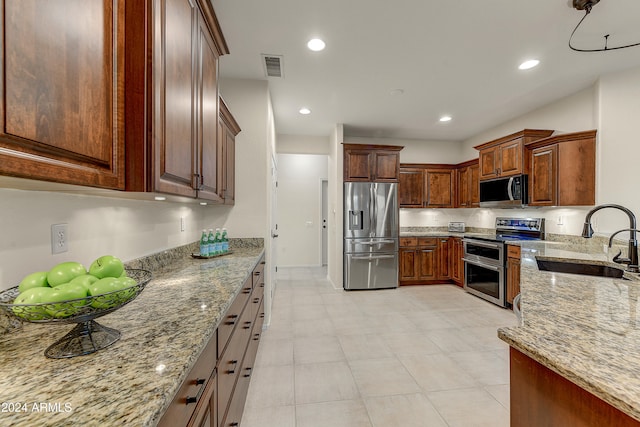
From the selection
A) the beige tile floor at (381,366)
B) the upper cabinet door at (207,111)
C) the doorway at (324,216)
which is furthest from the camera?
the doorway at (324,216)

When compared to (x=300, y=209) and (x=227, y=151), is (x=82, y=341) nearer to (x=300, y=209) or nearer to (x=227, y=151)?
(x=227, y=151)

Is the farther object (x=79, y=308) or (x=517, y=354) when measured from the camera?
(x=517, y=354)

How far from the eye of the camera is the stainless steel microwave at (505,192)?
3502 mm

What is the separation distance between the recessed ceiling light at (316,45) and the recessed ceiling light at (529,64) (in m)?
2.00

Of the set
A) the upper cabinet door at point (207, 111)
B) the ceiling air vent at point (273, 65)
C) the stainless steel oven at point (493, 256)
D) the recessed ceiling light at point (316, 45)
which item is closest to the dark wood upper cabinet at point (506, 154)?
the stainless steel oven at point (493, 256)

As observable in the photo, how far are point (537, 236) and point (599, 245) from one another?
92cm

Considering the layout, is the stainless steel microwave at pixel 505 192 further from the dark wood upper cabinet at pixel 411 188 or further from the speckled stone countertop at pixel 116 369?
the speckled stone countertop at pixel 116 369

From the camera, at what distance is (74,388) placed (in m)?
0.59

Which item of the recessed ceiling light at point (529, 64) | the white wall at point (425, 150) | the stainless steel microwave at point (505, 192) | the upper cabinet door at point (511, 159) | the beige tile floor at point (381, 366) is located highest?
the recessed ceiling light at point (529, 64)

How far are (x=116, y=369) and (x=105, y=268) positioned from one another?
0.31 metres

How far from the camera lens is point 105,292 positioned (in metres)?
0.71

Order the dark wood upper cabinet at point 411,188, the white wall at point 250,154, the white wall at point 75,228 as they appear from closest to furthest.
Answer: the white wall at point 75,228 < the white wall at point 250,154 < the dark wood upper cabinet at point 411,188

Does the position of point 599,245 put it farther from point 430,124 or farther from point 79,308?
point 79,308

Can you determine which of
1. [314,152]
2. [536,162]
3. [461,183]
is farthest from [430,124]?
[314,152]
